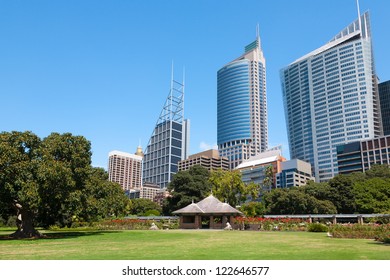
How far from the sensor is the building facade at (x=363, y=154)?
131750 mm

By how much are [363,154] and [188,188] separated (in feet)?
313

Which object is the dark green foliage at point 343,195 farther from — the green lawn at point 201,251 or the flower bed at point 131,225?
the green lawn at point 201,251

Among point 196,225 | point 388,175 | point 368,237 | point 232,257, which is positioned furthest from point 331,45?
point 232,257

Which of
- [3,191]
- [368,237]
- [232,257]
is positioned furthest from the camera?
[3,191]

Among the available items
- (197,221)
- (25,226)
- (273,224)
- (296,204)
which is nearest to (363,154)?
(296,204)

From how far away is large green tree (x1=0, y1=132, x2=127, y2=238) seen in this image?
81.8 ft

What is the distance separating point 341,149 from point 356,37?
2499 inches

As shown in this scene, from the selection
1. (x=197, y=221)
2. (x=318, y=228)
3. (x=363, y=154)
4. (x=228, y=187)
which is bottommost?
(x=318, y=228)

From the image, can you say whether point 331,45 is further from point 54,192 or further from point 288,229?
point 54,192

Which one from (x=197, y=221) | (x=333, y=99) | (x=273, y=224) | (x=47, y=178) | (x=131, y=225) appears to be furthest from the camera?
(x=333, y=99)

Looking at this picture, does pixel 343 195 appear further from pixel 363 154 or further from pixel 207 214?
pixel 363 154

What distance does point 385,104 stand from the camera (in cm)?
16912

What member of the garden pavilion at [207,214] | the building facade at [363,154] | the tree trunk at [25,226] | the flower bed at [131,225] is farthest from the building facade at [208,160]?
the tree trunk at [25,226]
